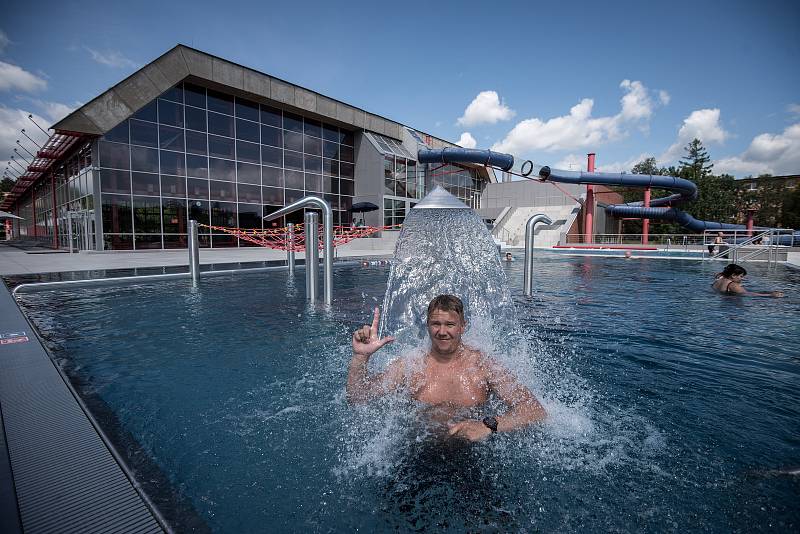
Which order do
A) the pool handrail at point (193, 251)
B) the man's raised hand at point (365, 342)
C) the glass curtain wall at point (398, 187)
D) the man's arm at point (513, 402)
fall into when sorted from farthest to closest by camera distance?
the glass curtain wall at point (398, 187), the pool handrail at point (193, 251), the man's raised hand at point (365, 342), the man's arm at point (513, 402)

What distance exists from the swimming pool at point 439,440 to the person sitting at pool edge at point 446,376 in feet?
0.47

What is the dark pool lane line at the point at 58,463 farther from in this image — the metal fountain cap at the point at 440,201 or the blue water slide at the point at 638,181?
the blue water slide at the point at 638,181

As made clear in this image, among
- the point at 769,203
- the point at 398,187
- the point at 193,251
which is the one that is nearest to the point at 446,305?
the point at 193,251

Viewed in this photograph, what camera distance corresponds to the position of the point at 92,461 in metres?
1.95

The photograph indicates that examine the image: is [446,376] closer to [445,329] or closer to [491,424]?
[445,329]

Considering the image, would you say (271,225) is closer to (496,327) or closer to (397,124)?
(397,124)

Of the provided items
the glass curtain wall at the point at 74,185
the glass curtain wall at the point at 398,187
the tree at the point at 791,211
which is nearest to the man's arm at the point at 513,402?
the glass curtain wall at the point at 74,185

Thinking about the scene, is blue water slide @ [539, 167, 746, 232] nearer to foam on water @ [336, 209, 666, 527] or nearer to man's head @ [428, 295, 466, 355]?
foam on water @ [336, 209, 666, 527]

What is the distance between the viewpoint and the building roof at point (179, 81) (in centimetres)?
1644

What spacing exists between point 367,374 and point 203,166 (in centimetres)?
2067

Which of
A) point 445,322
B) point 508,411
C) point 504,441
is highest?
point 445,322

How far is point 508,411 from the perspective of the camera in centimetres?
264

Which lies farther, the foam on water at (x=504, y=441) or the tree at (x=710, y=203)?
the tree at (x=710, y=203)

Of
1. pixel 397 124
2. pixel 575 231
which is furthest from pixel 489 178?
pixel 397 124
